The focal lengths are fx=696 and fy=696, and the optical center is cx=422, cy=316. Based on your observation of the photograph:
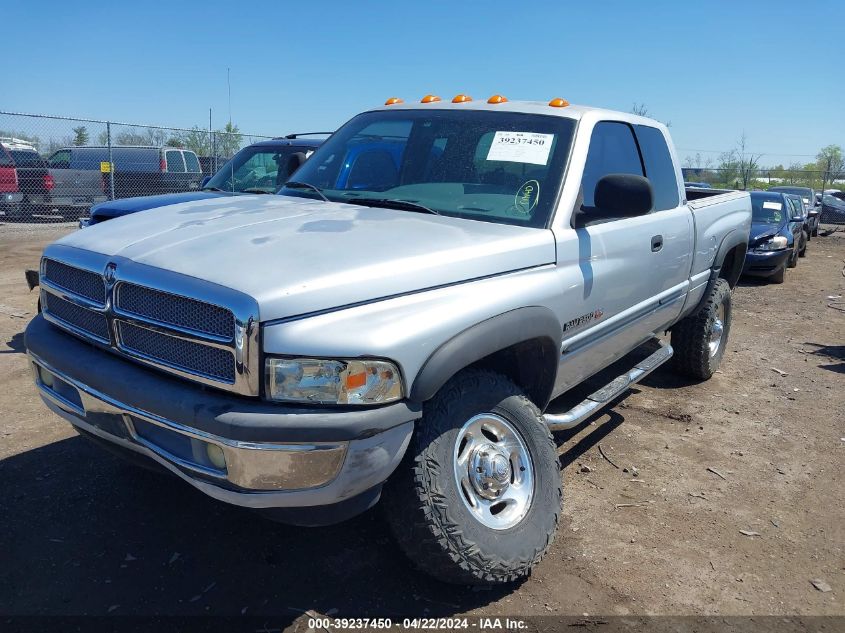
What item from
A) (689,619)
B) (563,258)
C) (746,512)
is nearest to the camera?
(689,619)

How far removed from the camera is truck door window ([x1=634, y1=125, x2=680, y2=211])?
448 cm

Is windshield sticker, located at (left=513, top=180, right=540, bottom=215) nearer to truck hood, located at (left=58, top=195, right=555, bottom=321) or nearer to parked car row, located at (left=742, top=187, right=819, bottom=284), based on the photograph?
truck hood, located at (left=58, top=195, right=555, bottom=321)

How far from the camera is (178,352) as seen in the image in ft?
7.93

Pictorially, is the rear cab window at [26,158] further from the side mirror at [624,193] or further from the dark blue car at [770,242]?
the side mirror at [624,193]

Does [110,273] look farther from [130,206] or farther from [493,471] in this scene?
[130,206]

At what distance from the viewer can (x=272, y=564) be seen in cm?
305

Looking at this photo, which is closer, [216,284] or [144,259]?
[216,284]

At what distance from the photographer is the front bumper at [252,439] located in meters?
2.21

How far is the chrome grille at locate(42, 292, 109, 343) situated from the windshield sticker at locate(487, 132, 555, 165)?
6.42ft

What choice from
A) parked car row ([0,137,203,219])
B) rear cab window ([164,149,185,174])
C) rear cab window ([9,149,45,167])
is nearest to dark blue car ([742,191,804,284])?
parked car row ([0,137,203,219])

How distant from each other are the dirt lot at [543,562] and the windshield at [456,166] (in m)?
1.60

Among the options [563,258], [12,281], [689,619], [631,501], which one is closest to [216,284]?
[563,258]

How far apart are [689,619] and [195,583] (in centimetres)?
204

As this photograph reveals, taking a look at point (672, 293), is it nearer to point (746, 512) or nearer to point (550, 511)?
point (746, 512)
